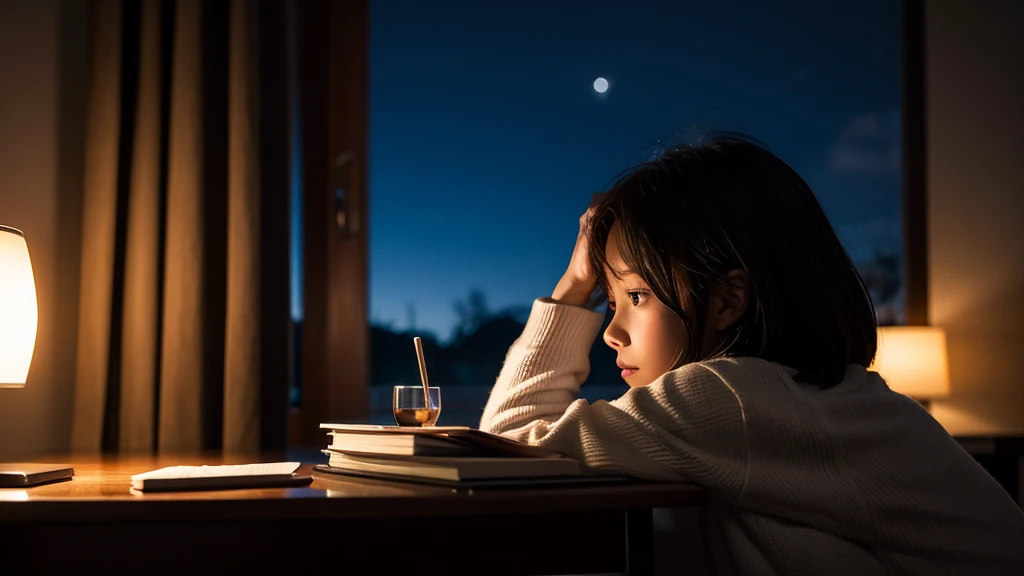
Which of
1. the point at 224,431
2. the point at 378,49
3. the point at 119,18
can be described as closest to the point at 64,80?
the point at 119,18

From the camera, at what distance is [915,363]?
116 inches

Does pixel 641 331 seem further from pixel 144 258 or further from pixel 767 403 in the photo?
pixel 144 258

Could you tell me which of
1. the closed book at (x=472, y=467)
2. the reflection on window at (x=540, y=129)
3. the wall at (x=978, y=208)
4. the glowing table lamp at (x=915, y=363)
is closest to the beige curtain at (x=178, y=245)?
the reflection on window at (x=540, y=129)

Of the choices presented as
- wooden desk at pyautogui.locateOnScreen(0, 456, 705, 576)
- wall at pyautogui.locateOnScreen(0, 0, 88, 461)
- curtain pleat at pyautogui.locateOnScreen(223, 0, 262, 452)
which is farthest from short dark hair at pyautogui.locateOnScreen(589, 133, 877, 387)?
wall at pyautogui.locateOnScreen(0, 0, 88, 461)

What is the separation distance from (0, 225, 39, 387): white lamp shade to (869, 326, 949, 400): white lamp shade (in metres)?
2.59

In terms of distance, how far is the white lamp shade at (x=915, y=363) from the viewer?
2.93 metres

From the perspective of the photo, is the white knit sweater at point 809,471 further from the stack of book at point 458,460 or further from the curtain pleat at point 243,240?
the curtain pleat at point 243,240

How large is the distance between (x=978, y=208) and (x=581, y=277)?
2.45m

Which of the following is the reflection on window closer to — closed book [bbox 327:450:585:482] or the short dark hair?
the short dark hair

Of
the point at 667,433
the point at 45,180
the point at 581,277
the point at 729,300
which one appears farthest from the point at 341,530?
the point at 45,180

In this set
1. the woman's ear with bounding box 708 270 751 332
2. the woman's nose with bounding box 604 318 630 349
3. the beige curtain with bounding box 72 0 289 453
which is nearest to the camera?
the woman's ear with bounding box 708 270 751 332

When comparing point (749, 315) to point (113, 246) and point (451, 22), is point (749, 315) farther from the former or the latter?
point (451, 22)

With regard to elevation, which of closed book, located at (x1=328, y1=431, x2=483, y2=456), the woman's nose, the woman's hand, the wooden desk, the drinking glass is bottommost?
the wooden desk

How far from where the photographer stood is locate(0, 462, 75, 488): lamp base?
0.97 meters
